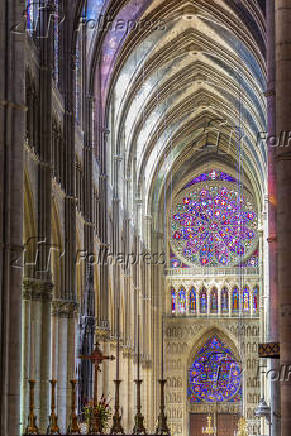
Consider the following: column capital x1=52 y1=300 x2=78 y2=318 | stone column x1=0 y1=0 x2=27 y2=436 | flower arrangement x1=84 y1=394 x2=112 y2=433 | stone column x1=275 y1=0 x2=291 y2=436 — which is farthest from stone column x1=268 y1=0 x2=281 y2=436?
stone column x1=275 y1=0 x2=291 y2=436

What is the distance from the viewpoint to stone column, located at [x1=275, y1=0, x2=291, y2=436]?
55.6ft

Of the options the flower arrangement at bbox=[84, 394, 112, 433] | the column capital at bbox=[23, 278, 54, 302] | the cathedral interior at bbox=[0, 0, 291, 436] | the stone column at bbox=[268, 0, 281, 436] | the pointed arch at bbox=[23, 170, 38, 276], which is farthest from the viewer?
the pointed arch at bbox=[23, 170, 38, 276]

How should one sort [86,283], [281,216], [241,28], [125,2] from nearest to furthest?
1. [281,216]
2. [86,283]
3. [125,2]
4. [241,28]

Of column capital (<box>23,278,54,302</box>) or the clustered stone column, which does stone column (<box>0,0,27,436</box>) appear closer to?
column capital (<box>23,278,54,302</box>)

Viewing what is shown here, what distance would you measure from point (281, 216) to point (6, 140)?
8647mm

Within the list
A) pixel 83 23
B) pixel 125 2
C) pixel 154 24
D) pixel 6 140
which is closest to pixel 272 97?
pixel 6 140

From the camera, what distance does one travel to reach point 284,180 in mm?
17438

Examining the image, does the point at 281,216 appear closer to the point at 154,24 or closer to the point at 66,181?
the point at 66,181

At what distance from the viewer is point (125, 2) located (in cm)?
4144

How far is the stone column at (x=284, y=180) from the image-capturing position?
17.0 m

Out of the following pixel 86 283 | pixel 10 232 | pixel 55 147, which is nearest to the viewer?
pixel 10 232

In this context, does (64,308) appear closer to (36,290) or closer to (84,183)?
(36,290)

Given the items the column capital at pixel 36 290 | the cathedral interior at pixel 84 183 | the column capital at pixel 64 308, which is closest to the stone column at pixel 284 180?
the cathedral interior at pixel 84 183

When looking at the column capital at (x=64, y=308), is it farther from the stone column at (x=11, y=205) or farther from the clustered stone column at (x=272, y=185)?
the stone column at (x=11, y=205)
